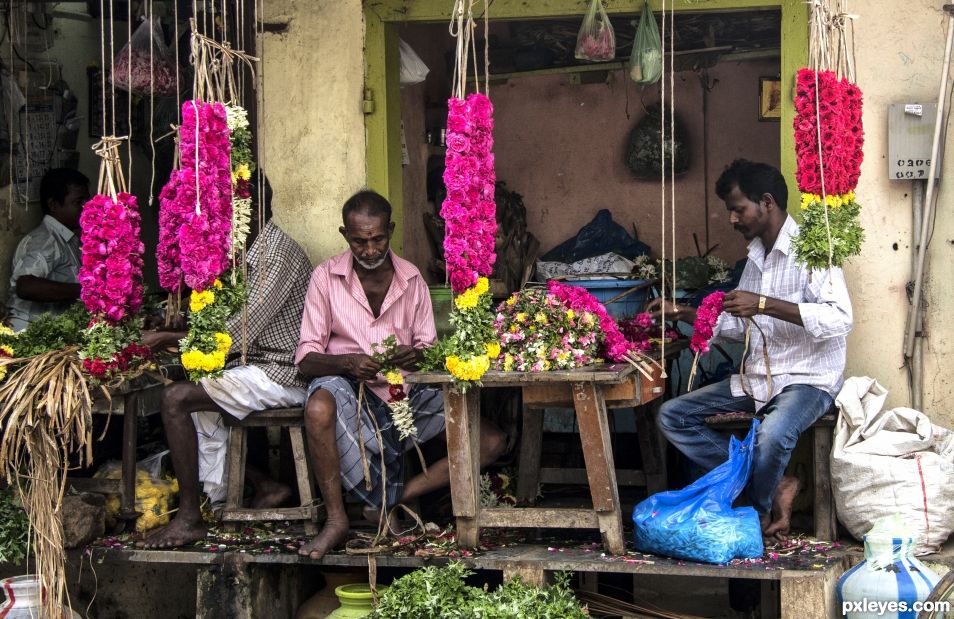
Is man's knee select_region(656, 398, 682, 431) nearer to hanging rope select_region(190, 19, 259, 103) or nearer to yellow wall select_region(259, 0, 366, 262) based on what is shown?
yellow wall select_region(259, 0, 366, 262)

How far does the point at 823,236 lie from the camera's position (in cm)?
504

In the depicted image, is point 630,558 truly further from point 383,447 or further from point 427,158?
point 427,158

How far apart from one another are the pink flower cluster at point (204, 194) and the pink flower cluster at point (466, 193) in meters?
1.08

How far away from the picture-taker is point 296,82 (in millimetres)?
6387

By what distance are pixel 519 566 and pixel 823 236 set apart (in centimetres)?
188

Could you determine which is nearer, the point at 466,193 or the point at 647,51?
the point at 466,193

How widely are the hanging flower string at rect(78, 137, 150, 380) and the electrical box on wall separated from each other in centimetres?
354

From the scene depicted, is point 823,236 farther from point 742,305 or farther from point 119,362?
point 119,362

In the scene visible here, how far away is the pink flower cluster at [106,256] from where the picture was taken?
5406mm

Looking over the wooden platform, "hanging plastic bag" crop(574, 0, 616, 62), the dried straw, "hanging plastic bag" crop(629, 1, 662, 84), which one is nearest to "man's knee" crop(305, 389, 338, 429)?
the wooden platform

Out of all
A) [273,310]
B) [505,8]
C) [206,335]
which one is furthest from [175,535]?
[505,8]

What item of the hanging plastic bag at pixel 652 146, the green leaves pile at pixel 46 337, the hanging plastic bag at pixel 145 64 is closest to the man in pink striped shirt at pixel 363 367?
the green leaves pile at pixel 46 337

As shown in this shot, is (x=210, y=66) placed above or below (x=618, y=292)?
above

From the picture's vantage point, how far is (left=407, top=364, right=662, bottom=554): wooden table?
5043mm
